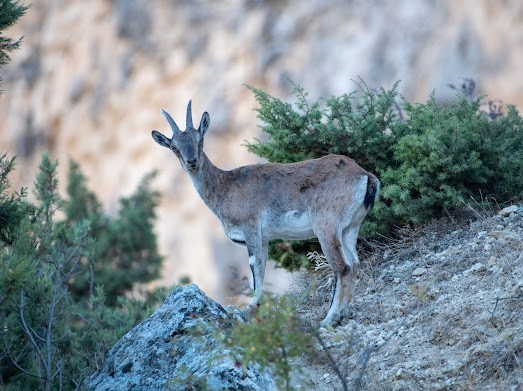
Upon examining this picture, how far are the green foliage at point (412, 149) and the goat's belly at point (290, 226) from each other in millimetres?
647

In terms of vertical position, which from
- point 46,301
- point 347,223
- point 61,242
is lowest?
point 347,223

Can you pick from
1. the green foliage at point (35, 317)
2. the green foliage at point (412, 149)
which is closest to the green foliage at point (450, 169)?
the green foliage at point (412, 149)

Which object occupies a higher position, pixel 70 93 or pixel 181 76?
pixel 70 93

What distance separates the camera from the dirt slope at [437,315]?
9.09 meters

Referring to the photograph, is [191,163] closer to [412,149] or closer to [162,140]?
[162,140]

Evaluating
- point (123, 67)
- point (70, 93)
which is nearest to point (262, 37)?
point (123, 67)

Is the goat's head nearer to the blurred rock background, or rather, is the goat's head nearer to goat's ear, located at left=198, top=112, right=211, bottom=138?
goat's ear, located at left=198, top=112, right=211, bottom=138

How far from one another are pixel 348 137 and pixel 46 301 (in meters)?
4.84

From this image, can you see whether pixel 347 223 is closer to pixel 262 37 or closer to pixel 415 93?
pixel 415 93

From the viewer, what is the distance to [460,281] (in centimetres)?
1112

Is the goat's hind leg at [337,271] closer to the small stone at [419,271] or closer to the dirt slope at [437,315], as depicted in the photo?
the dirt slope at [437,315]

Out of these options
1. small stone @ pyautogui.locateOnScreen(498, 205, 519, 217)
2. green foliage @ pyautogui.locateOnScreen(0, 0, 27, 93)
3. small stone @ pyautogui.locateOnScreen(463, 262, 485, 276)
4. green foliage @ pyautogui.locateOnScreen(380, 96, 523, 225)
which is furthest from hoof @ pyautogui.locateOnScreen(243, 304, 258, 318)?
green foliage @ pyautogui.locateOnScreen(0, 0, 27, 93)

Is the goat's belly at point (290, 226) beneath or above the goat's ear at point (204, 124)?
beneath

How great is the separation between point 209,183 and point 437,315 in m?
3.66
